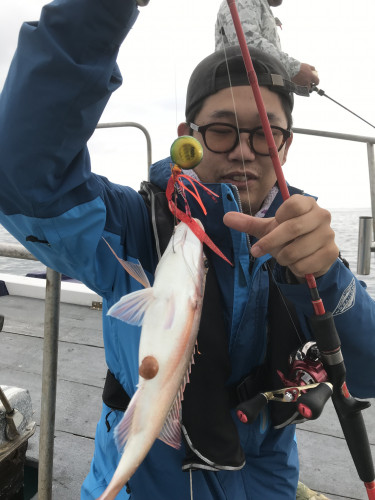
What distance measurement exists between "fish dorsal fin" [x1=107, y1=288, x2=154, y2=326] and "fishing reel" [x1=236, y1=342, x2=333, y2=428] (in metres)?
0.52

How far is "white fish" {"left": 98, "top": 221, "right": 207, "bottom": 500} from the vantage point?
109 centimetres

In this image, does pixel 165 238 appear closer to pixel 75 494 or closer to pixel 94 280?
pixel 94 280

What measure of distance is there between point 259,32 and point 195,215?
7.79 ft

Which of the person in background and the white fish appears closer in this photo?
the white fish

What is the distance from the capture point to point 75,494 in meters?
2.41

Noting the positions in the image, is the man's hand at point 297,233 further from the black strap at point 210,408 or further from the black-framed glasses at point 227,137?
the black-framed glasses at point 227,137

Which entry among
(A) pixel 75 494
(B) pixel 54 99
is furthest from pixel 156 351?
(A) pixel 75 494

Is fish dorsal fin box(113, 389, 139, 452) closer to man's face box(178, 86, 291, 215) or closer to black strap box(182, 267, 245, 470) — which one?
black strap box(182, 267, 245, 470)

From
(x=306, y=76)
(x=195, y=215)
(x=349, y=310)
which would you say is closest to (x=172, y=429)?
(x=349, y=310)

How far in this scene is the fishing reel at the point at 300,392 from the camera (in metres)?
1.27

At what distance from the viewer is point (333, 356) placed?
4.72 ft

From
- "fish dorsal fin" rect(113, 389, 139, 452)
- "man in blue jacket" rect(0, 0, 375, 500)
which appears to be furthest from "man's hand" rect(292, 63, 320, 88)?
"fish dorsal fin" rect(113, 389, 139, 452)

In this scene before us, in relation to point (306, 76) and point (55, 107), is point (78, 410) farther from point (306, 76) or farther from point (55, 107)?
point (306, 76)

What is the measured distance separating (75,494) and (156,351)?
1.84 metres
